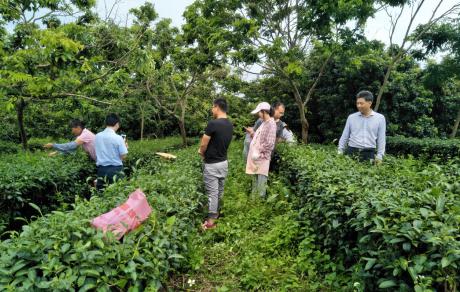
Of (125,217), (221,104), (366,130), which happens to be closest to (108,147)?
(221,104)

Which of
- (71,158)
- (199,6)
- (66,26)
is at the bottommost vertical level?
(71,158)

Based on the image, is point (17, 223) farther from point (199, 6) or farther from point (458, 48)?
point (458, 48)

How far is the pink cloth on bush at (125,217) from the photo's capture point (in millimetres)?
2246

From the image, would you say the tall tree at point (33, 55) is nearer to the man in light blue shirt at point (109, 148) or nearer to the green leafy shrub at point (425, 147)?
the man in light blue shirt at point (109, 148)

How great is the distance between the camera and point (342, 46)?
9.83 meters

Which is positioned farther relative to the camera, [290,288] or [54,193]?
[54,193]

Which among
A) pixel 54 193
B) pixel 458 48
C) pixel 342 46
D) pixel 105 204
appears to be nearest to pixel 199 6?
pixel 342 46

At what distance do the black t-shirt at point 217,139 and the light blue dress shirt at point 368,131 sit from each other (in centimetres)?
193

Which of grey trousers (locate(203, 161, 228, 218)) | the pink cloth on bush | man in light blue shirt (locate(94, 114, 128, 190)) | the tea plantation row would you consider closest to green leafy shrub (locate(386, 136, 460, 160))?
grey trousers (locate(203, 161, 228, 218))

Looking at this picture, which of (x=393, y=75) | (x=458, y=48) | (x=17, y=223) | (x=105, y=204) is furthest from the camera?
(x=393, y=75)

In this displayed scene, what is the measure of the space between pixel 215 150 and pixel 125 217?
2.38m

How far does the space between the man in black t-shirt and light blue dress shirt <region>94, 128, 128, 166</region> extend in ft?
4.21

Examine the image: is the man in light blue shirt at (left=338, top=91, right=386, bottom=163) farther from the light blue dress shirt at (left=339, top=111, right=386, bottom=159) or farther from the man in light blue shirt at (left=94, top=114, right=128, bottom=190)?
the man in light blue shirt at (left=94, top=114, right=128, bottom=190)

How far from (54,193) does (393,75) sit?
518 inches
